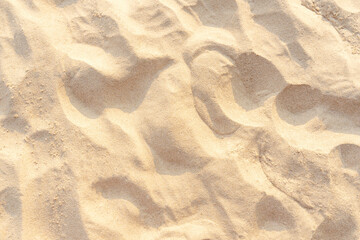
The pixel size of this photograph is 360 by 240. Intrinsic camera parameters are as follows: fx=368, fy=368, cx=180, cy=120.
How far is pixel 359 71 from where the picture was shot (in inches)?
57.6

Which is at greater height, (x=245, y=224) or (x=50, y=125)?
(x=50, y=125)

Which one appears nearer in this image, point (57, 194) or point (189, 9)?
point (57, 194)

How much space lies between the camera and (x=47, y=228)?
135 centimetres

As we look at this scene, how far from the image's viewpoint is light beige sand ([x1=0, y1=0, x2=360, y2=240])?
136 centimetres

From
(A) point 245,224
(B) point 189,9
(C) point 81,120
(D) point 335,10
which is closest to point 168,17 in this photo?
(B) point 189,9

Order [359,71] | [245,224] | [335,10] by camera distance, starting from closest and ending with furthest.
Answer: [245,224] < [359,71] < [335,10]

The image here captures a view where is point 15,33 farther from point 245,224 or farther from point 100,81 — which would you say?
point 245,224

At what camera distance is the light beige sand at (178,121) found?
136cm

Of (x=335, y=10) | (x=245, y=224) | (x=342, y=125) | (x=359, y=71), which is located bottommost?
(x=245, y=224)

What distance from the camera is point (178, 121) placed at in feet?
4.60

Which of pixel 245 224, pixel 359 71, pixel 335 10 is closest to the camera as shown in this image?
pixel 245 224

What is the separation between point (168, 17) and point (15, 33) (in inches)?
24.7

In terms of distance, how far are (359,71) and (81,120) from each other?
1.11m

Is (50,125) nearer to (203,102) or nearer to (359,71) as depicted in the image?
(203,102)
